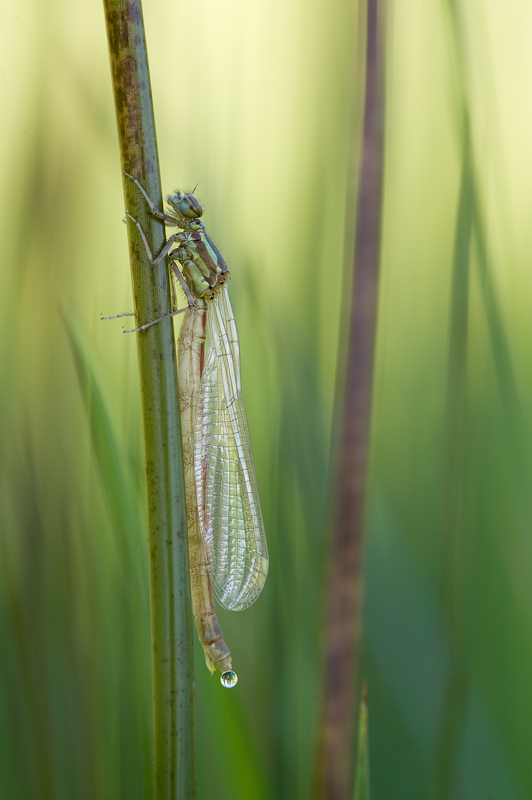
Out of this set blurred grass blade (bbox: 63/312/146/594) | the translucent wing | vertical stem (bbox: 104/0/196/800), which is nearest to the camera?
vertical stem (bbox: 104/0/196/800)

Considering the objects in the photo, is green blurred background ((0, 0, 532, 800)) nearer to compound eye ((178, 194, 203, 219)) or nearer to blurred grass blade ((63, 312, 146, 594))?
blurred grass blade ((63, 312, 146, 594))

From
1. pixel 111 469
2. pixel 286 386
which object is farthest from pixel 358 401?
pixel 111 469

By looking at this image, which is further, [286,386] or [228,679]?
[286,386]

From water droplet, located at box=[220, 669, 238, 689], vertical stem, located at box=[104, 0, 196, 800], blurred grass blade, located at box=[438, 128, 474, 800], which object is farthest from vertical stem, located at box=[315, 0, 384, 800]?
vertical stem, located at box=[104, 0, 196, 800]

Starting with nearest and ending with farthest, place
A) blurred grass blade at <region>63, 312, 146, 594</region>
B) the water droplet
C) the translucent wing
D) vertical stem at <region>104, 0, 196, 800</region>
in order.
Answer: vertical stem at <region>104, 0, 196, 800</region>
the water droplet
the translucent wing
blurred grass blade at <region>63, 312, 146, 594</region>

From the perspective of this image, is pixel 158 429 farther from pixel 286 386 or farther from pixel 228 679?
pixel 286 386

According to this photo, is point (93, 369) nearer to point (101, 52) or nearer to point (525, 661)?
point (101, 52)

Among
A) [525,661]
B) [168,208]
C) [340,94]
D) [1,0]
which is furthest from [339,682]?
[1,0]
